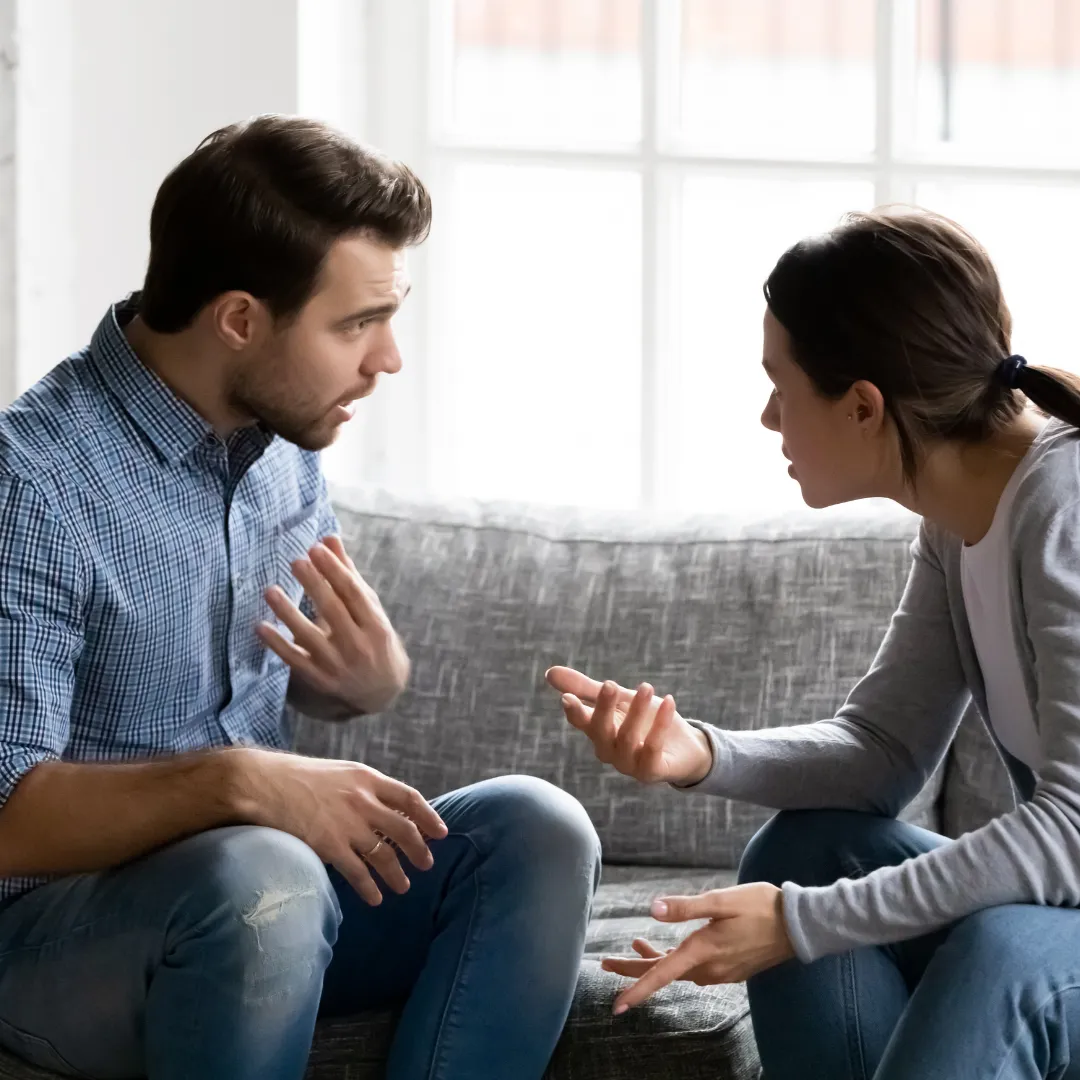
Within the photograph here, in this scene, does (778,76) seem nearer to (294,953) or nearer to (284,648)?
(284,648)

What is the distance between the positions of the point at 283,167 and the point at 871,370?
0.61m

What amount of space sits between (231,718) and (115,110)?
1161 mm

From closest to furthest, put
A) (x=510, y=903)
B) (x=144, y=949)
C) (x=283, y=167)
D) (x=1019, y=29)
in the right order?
1. (x=144, y=949)
2. (x=510, y=903)
3. (x=283, y=167)
4. (x=1019, y=29)

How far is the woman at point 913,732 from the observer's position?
3.86ft

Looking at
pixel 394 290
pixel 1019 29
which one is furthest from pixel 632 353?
pixel 394 290

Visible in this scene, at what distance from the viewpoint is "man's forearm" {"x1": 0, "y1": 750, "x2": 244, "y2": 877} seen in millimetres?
1301

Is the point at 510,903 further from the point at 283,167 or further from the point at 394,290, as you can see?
the point at 283,167

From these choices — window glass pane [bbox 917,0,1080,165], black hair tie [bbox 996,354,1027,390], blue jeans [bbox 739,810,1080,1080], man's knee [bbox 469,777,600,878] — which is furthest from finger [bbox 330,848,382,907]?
window glass pane [bbox 917,0,1080,165]

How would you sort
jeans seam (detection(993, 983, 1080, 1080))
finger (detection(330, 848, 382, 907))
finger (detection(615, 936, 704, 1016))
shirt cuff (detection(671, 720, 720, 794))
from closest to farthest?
1. jeans seam (detection(993, 983, 1080, 1080))
2. finger (detection(615, 936, 704, 1016))
3. finger (detection(330, 848, 382, 907))
4. shirt cuff (detection(671, 720, 720, 794))

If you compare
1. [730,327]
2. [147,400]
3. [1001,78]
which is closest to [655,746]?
[147,400]

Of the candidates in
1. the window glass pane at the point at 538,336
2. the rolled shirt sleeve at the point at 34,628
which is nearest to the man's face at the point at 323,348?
the rolled shirt sleeve at the point at 34,628

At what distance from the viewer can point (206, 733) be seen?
61.6 inches

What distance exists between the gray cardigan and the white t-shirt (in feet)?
0.06

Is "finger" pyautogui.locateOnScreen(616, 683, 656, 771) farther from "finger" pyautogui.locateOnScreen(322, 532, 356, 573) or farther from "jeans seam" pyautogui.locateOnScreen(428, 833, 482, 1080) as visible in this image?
"finger" pyautogui.locateOnScreen(322, 532, 356, 573)
